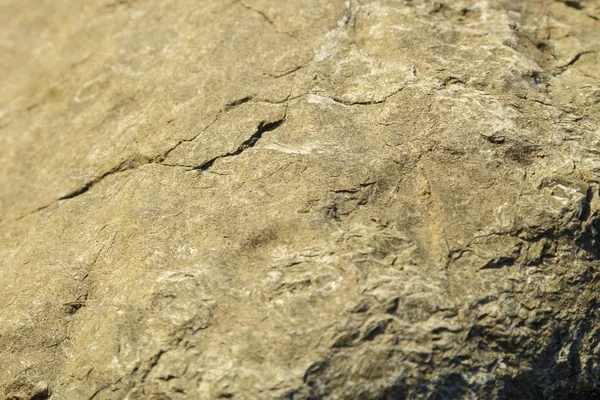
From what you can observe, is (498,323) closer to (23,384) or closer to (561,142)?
(561,142)

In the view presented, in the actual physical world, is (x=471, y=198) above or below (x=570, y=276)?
above

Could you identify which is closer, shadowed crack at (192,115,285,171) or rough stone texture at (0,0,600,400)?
rough stone texture at (0,0,600,400)

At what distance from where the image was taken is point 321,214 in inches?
72.4

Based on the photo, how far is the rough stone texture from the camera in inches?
65.2

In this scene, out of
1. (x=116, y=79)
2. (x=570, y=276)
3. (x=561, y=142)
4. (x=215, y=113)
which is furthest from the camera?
(x=116, y=79)

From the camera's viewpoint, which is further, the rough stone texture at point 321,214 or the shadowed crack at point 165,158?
the shadowed crack at point 165,158

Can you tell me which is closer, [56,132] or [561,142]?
[561,142]

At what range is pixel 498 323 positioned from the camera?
169 cm

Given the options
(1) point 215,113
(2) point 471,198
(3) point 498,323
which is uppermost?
(1) point 215,113

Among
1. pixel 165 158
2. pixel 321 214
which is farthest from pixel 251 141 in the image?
pixel 321 214

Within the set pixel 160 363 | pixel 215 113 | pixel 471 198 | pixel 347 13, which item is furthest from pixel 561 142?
pixel 160 363

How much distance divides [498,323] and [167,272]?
0.93 metres

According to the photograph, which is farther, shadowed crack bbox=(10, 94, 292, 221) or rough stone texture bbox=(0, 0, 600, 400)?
shadowed crack bbox=(10, 94, 292, 221)

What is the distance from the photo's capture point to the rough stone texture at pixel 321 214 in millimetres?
1657
